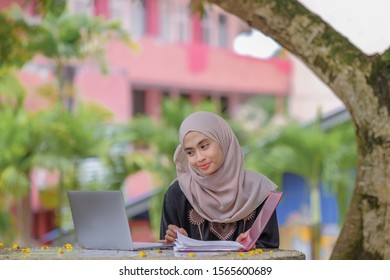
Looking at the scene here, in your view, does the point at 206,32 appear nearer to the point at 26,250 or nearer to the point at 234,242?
the point at 26,250

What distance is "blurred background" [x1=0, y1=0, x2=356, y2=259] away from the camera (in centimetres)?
1173

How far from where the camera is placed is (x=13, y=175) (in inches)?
464

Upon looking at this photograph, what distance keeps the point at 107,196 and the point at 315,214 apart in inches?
409

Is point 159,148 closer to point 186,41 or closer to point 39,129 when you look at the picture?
point 39,129

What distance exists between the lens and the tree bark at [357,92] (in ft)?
13.3

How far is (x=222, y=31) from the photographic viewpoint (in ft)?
47.0

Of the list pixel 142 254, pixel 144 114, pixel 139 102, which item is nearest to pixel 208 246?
pixel 142 254

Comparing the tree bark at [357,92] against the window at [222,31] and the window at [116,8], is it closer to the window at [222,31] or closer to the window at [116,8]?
the window at [116,8]

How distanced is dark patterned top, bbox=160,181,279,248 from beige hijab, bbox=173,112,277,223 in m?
0.04

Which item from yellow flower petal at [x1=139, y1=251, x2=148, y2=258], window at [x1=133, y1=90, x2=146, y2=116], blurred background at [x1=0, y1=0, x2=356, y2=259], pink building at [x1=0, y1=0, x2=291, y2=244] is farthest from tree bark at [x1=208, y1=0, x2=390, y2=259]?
window at [x1=133, y1=90, x2=146, y2=116]

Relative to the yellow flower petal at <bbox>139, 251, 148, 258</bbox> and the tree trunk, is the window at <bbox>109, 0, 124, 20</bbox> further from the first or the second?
the yellow flower petal at <bbox>139, 251, 148, 258</bbox>

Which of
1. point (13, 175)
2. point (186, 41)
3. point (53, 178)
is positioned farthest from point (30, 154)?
point (186, 41)

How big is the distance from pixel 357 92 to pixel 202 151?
5.03ft

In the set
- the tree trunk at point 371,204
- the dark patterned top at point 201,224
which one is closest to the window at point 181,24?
the tree trunk at point 371,204
